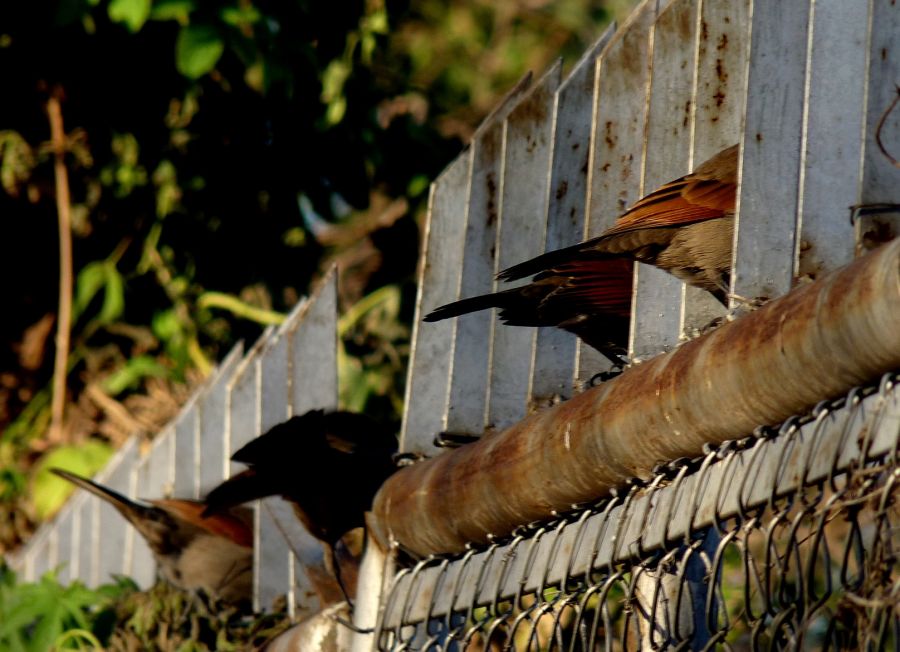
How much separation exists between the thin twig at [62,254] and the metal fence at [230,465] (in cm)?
89

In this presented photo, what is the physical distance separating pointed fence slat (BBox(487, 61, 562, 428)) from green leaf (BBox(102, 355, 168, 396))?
4.50 metres

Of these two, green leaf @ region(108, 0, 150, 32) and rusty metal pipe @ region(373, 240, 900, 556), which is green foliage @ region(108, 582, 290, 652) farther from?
green leaf @ region(108, 0, 150, 32)

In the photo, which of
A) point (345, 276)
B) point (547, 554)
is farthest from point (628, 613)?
point (345, 276)

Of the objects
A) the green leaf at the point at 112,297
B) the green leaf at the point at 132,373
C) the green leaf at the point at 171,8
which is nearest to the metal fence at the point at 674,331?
the green leaf at the point at 171,8

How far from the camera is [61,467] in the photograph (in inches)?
307

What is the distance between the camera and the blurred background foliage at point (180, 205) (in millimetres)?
7164

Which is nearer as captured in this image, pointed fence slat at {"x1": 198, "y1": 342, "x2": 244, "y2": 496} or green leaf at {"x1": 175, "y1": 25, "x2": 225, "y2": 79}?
pointed fence slat at {"x1": 198, "y1": 342, "x2": 244, "y2": 496}

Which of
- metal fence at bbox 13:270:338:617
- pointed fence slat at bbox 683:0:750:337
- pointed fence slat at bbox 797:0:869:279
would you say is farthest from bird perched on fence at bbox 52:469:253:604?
pointed fence slat at bbox 797:0:869:279

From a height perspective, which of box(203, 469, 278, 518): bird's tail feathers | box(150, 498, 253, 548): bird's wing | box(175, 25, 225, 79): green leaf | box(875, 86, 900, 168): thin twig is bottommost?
box(875, 86, 900, 168): thin twig

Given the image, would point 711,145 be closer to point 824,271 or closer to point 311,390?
point 824,271

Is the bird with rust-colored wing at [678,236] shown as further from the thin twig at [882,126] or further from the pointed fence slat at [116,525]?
the pointed fence slat at [116,525]

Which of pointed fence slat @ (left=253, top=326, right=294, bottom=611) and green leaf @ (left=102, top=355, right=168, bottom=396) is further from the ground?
green leaf @ (left=102, top=355, right=168, bottom=396)

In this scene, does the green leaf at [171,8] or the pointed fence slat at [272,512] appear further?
the green leaf at [171,8]

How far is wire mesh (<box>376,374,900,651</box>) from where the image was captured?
1.79m
